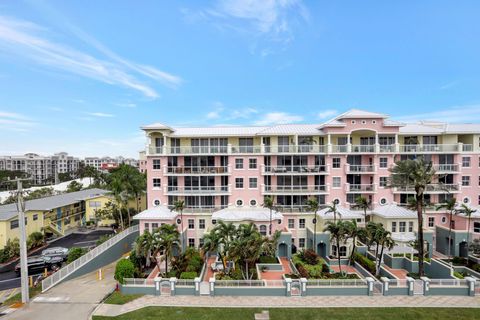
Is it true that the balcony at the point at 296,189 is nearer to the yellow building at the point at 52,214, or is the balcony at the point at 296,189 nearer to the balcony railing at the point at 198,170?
the balcony railing at the point at 198,170

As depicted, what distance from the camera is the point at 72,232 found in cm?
4131

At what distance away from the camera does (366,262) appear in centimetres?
2588

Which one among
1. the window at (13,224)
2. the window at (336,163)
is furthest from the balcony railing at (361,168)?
the window at (13,224)

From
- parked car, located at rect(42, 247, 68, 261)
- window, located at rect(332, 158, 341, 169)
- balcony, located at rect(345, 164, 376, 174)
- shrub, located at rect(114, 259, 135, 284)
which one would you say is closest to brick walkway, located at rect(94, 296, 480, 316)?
shrub, located at rect(114, 259, 135, 284)

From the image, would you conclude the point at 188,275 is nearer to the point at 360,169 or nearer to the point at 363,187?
the point at 363,187

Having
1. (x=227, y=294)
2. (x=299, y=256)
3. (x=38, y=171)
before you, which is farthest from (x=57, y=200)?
(x=38, y=171)

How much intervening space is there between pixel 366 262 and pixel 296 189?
37.8 ft

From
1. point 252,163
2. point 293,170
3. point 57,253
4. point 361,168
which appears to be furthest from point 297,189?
point 57,253

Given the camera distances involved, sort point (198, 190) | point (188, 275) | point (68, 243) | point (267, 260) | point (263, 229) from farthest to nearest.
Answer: point (68, 243)
point (198, 190)
point (263, 229)
point (267, 260)
point (188, 275)

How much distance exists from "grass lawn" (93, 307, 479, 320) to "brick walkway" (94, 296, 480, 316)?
58 centimetres

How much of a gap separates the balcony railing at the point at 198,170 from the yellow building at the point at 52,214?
19370mm

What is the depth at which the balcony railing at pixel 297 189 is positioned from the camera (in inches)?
1298

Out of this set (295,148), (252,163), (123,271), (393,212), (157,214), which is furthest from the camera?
(252,163)

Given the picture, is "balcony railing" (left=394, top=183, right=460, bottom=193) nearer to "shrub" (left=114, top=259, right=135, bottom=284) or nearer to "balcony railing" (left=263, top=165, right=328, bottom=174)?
"balcony railing" (left=263, top=165, right=328, bottom=174)
